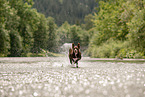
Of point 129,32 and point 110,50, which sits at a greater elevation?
point 129,32

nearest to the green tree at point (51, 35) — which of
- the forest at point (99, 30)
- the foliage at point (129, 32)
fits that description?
the forest at point (99, 30)

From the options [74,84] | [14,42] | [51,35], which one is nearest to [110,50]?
[14,42]

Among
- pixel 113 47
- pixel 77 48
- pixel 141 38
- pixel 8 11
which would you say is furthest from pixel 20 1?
pixel 77 48

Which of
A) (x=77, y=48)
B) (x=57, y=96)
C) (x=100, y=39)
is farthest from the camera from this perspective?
(x=100, y=39)

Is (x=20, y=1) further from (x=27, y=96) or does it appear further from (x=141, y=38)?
(x=27, y=96)

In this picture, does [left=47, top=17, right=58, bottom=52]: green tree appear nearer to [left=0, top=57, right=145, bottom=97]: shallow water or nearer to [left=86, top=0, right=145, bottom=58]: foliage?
[left=86, top=0, right=145, bottom=58]: foliage

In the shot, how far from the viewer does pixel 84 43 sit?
121000 millimetres

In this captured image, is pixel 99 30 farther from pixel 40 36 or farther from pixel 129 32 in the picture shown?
pixel 40 36

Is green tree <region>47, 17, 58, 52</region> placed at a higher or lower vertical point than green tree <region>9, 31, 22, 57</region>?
higher

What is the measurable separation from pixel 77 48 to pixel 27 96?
910 centimetres

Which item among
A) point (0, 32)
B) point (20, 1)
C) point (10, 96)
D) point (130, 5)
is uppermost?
point (20, 1)

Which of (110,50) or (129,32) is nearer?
(129,32)

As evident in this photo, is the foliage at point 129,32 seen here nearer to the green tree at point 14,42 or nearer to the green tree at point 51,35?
the green tree at point 14,42

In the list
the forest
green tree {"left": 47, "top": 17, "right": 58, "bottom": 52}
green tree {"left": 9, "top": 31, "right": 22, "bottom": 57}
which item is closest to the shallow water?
the forest
